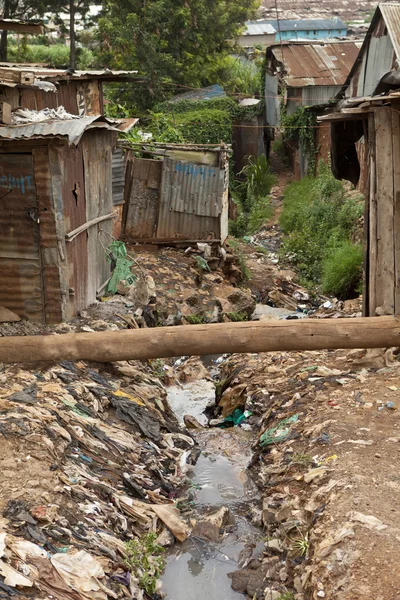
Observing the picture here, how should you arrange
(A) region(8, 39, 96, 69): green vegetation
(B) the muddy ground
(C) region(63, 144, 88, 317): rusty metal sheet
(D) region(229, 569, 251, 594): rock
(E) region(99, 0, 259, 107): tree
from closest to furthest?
(B) the muddy ground
(D) region(229, 569, 251, 594): rock
(C) region(63, 144, 88, 317): rusty metal sheet
(E) region(99, 0, 259, 107): tree
(A) region(8, 39, 96, 69): green vegetation

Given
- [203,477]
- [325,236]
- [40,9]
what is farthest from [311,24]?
[203,477]

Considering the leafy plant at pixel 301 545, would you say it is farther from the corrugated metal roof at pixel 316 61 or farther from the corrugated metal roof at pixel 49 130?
the corrugated metal roof at pixel 316 61

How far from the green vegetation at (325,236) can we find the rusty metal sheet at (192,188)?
239 centimetres

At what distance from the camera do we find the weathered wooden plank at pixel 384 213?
22.5 ft

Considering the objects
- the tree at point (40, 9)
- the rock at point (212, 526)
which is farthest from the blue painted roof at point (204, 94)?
the rock at point (212, 526)

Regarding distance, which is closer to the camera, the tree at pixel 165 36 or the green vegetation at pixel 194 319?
the green vegetation at pixel 194 319

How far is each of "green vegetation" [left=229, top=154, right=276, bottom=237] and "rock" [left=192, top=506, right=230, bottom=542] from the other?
11979 millimetres

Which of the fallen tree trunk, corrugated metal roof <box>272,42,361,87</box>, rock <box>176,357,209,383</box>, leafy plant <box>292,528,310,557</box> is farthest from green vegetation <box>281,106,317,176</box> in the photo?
leafy plant <box>292,528,310,557</box>

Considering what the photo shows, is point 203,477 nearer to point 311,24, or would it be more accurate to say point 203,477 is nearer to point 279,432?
point 279,432

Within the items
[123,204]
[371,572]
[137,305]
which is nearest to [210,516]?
[371,572]

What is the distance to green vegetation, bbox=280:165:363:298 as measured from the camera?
39.3ft

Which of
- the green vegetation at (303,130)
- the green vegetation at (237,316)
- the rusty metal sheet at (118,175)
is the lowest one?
the green vegetation at (237,316)

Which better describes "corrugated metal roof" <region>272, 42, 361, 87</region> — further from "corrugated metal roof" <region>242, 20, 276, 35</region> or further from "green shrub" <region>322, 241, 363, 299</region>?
"corrugated metal roof" <region>242, 20, 276, 35</region>

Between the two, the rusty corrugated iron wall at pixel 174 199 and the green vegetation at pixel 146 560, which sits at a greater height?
the rusty corrugated iron wall at pixel 174 199
